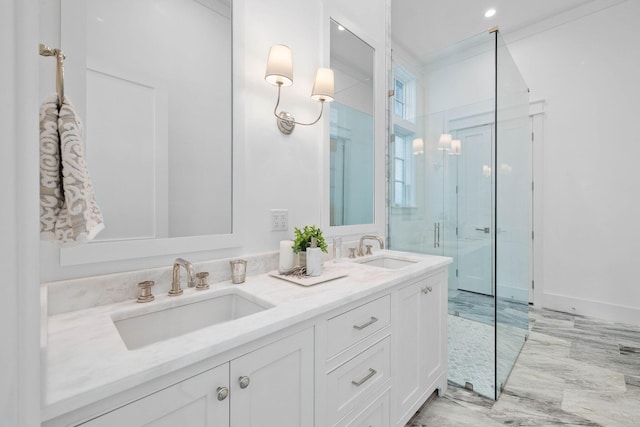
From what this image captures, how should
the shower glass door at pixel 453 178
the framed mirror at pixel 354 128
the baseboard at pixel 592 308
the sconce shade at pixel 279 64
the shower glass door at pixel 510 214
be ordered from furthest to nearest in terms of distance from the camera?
the baseboard at pixel 592 308
the shower glass door at pixel 453 178
the shower glass door at pixel 510 214
the framed mirror at pixel 354 128
the sconce shade at pixel 279 64

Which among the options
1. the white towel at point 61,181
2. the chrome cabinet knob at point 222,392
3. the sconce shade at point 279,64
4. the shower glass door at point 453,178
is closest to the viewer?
the white towel at point 61,181

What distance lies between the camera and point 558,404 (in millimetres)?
1760

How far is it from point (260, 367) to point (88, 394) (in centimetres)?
41

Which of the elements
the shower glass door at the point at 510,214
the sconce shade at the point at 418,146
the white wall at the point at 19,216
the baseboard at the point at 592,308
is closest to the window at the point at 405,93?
the sconce shade at the point at 418,146

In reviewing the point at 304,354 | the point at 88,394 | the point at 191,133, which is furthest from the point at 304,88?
the point at 88,394

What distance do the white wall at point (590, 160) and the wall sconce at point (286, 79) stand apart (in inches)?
124

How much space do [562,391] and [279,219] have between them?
2.15 m

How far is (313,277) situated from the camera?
1365 millimetres

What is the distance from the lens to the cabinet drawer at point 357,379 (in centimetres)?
107

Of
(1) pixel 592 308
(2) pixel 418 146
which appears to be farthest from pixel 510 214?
(1) pixel 592 308

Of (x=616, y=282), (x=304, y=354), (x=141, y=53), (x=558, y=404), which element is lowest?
(x=558, y=404)

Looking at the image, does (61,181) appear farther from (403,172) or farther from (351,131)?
(403,172)

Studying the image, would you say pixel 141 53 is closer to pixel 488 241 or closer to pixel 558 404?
pixel 488 241

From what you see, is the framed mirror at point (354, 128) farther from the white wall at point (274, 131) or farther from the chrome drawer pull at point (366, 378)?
the chrome drawer pull at point (366, 378)
